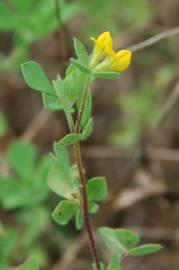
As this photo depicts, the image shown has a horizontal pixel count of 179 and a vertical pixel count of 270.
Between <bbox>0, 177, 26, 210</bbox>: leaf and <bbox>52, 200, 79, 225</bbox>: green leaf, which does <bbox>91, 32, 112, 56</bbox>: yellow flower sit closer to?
<bbox>52, 200, 79, 225</bbox>: green leaf

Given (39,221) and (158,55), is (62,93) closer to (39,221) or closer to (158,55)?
(39,221)

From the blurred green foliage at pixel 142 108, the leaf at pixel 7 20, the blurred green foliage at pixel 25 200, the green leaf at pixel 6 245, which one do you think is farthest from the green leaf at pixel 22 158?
the blurred green foliage at pixel 142 108

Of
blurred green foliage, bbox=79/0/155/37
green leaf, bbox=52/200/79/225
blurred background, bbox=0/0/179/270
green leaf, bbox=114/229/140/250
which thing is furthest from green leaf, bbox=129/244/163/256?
blurred green foliage, bbox=79/0/155/37

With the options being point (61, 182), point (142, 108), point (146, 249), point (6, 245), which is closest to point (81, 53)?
point (61, 182)

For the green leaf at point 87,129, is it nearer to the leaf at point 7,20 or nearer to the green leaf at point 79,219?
the green leaf at point 79,219

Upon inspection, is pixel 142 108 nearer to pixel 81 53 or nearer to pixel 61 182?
pixel 61 182
